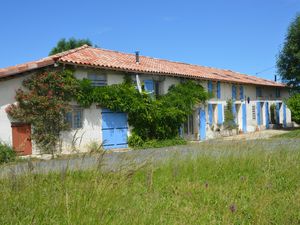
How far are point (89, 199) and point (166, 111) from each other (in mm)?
15878

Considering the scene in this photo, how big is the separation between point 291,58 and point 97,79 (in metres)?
18.2

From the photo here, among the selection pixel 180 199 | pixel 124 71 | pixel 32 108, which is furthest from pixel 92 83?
pixel 180 199

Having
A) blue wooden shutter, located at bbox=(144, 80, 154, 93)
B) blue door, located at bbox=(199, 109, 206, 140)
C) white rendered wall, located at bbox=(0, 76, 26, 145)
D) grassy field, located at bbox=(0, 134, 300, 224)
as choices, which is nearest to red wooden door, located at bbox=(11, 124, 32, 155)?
white rendered wall, located at bbox=(0, 76, 26, 145)

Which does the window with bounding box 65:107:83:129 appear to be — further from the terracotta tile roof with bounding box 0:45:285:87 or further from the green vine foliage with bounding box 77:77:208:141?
the terracotta tile roof with bounding box 0:45:285:87

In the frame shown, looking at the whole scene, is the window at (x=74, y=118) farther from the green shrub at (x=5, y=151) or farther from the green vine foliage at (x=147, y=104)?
the green shrub at (x=5, y=151)

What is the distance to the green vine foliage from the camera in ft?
55.2

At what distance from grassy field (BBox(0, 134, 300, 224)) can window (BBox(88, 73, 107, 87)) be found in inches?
436

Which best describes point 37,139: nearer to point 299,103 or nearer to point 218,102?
point 218,102

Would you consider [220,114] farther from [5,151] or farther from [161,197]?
[161,197]

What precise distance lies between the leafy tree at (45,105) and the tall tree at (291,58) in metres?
19.3

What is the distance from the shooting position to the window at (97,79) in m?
17.1

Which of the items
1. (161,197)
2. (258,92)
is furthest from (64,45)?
(161,197)

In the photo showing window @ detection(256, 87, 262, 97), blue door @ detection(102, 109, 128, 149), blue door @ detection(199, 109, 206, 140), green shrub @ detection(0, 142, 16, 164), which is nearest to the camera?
green shrub @ detection(0, 142, 16, 164)

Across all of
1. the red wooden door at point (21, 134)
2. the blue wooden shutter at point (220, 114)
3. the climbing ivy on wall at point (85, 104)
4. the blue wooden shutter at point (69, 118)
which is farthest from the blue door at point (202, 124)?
the red wooden door at point (21, 134)
